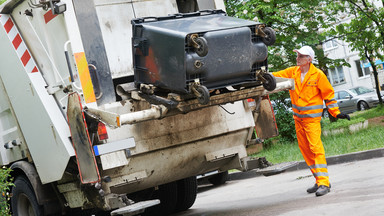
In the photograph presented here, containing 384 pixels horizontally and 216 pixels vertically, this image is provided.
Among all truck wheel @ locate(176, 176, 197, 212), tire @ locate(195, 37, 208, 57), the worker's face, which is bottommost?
truck wheel @ locate(176, 176, 197, 212)

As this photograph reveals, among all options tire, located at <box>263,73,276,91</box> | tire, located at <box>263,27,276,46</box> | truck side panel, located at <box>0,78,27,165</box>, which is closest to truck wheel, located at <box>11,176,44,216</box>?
truck side panel, located at <box>0,78,27,165</box>

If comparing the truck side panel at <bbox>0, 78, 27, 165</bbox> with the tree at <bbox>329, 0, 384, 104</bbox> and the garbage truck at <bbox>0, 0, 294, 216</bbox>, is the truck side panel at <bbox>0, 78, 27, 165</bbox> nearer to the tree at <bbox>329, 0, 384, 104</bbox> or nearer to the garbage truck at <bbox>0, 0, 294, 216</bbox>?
the garbage truck at <bbox>0, 0, 294, 216</bbox>

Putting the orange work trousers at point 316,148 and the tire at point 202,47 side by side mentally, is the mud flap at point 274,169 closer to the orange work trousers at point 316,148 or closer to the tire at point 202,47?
the orange work trousers at point 316,148

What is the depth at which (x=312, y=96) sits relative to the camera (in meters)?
6.81

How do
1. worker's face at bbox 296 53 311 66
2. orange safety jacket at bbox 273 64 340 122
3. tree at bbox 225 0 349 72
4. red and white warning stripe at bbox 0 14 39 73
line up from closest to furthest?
red and white warning stripe at bbox 0 14 39 73 < orange safety jacket at bbox 273 64 340 122 < worker's face at bbox 296 53 311 66 < tree at bbox 225 0 349 72

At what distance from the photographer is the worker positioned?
21.8 feet

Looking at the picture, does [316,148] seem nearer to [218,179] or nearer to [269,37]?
[269,37]

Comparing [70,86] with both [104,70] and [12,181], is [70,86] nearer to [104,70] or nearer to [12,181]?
[104,70]

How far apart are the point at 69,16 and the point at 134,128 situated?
1.17 m

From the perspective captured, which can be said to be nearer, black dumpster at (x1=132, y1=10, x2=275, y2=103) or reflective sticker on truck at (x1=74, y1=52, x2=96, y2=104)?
black dumpster at (x1=132, y1=10, x2=275, y2=103)

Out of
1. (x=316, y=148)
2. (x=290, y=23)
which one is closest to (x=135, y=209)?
(x=316, y=148)

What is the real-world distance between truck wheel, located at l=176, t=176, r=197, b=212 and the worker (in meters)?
1.52

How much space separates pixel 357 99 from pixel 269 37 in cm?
2141

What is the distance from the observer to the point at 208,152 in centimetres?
609
